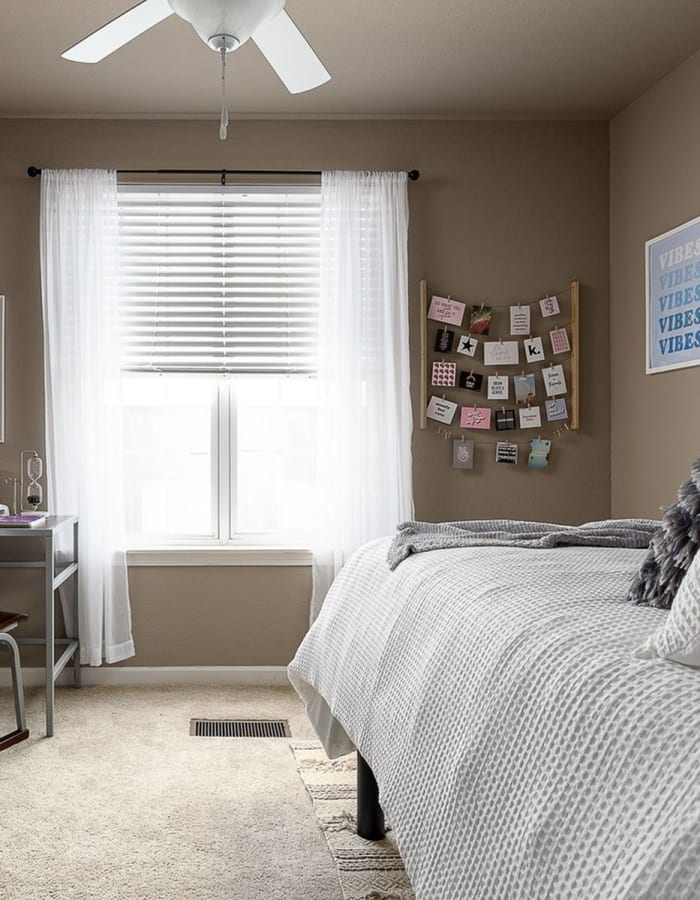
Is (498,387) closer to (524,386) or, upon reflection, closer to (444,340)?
(524,386)

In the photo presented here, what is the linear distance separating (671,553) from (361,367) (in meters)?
2.72

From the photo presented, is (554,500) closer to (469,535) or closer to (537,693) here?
(469,535)

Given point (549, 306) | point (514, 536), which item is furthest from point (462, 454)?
point (514, 536)

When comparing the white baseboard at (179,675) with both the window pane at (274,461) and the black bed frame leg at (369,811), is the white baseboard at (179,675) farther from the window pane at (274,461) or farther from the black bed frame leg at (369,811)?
the black bed frame leg at (369,811)

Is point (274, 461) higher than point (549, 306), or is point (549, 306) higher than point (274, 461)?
point (549, 306)

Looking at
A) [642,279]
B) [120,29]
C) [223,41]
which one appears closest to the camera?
[223,41]

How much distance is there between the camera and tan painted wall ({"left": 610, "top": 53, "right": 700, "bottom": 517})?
3.50m

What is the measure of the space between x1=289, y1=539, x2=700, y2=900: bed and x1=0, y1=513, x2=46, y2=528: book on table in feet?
6.02

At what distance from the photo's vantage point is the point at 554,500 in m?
4.22

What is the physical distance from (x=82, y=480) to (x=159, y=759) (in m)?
1.37

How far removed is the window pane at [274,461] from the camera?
13.9 ft

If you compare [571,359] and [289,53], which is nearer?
[289,53]

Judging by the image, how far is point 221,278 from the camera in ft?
13.6

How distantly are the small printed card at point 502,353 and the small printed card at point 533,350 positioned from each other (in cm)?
5
